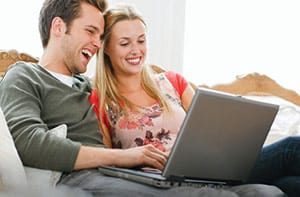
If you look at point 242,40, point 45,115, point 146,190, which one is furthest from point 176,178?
point 242,40

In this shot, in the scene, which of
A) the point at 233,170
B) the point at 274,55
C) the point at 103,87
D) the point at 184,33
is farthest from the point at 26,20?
the point at 233,170

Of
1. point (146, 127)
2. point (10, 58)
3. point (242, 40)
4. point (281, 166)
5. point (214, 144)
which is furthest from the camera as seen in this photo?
point (242, 40)

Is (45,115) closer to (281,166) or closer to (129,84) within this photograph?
(129,84)

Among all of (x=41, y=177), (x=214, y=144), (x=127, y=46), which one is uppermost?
(x=127, y=46)

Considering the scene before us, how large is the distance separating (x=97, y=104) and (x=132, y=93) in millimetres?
131

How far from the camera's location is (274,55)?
273 cm

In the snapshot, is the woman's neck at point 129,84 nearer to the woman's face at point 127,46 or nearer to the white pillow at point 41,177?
the woman's face at point 127,46

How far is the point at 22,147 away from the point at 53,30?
46 centimetres

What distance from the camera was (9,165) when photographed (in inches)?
A: 50.9

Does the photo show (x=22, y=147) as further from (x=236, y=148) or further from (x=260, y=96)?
(x=260, y=96)

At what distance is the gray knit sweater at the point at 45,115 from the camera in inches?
55.4

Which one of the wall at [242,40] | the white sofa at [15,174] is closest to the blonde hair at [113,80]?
the white sofa at [15,174]

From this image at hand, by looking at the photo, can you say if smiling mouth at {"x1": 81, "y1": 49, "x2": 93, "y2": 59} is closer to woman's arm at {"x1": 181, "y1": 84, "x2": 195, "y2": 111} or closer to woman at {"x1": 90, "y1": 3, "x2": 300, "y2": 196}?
woman at {"x1": 90, "y1": 3, "x2": 300, "y2": 196}

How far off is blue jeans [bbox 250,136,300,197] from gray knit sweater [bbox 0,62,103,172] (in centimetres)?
44
